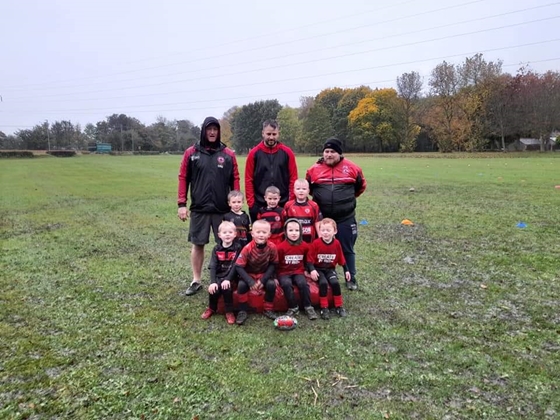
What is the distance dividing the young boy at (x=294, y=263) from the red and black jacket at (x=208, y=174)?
1075mm

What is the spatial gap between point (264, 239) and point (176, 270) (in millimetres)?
2474

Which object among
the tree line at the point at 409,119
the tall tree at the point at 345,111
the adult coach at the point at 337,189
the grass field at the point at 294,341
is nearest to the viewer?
the grass field at the point at 294,341

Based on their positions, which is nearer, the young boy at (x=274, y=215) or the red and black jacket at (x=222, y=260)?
the red and black jacket at (x=222, y=260)

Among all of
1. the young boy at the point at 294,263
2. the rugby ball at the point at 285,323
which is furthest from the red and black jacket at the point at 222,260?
the rugby ball at the point at 285,323

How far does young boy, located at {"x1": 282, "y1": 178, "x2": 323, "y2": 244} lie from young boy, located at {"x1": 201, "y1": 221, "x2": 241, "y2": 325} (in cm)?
80

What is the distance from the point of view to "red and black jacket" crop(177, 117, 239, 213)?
550 cm

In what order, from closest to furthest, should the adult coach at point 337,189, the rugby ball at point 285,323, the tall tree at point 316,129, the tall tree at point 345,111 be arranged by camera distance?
the rugby ball at point 285,323
the adult coach at point 337,189
the tall tree at point 316,129
the tall tree at point 345,111

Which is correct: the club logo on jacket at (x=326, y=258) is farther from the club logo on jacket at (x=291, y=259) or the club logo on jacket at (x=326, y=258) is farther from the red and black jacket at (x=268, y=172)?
the red and black jacket at (x=268, y=172)

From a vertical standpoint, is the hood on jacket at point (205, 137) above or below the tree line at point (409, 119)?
below

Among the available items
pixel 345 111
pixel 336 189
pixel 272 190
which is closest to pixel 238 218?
pixel 272 190

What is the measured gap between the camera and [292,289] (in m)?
4.91

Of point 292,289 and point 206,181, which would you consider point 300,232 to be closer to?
point 292,289

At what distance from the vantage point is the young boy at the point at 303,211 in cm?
532

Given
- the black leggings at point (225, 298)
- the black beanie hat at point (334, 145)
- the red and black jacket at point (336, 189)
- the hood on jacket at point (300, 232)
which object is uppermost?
the black beanie hat at point (334, 145)
